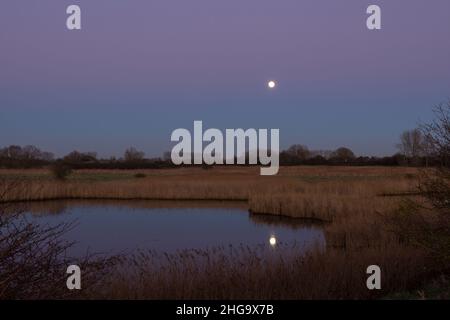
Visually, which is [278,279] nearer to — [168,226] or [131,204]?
[168,226]

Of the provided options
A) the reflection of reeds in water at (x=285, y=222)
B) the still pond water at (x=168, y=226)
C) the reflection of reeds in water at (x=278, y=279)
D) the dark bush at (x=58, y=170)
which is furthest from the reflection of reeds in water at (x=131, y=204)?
the reflection of reeds in water at (x=278, y=279)

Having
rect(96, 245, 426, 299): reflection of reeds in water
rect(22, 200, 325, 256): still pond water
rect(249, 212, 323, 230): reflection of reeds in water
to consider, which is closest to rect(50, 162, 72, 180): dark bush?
rect(22, 200, 325, 256): still pond water

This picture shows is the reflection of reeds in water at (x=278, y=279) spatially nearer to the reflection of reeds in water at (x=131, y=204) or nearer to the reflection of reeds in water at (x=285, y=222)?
the reflection of reeds in water at (x=285, y=222)

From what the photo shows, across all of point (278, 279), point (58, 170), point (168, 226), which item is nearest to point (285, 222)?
point (168, 226)

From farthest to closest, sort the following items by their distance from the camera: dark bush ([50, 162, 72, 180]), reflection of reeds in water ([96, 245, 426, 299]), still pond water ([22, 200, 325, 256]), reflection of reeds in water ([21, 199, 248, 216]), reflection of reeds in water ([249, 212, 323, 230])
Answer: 1. dark bush ([50, 162, 72, 180])
2. reflection of reeds in water ([21, 199, 248, 216])
3. reflection of reeds in water ([249, 212, 323, 230])
4. still pond water ([22, 200, 325, 256])
5. reflection of reeds in water ([96, 245, 426, 299])

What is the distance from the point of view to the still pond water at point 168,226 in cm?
1702

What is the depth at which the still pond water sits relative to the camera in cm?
1702

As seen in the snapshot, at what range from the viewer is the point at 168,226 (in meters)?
21.7

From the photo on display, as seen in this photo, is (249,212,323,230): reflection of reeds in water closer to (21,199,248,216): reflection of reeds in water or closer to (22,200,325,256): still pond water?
(22,200,325,256): still pond water

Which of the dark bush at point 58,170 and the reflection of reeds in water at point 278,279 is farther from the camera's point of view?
the dark bush at point 58,170

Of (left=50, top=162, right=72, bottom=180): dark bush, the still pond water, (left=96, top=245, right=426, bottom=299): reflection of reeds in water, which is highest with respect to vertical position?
(left=50, top=162, right=72, bottom=180): dark bush
